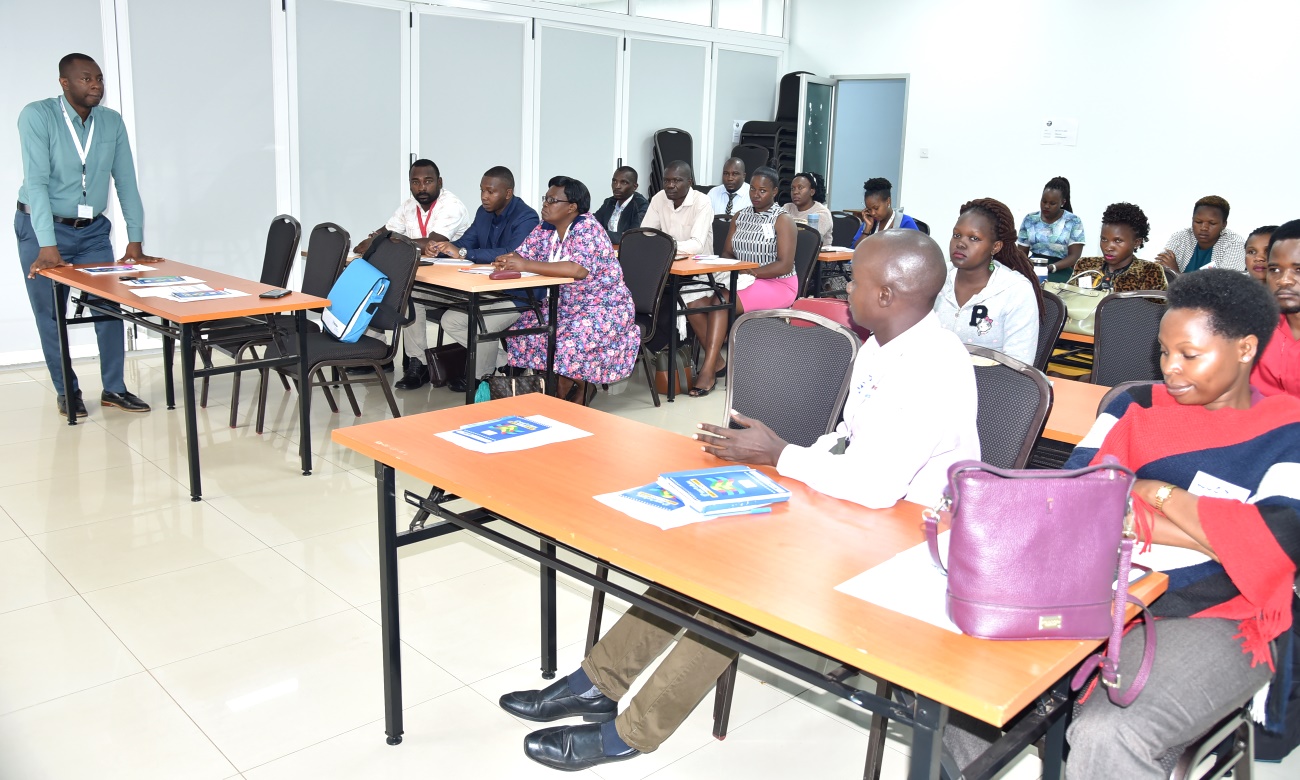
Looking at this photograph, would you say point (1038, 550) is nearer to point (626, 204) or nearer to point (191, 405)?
point (191, 405)

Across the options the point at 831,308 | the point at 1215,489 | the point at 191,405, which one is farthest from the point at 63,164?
the point at 1215,489

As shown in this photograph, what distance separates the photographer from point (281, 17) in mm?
7117

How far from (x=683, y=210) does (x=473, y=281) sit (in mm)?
2655

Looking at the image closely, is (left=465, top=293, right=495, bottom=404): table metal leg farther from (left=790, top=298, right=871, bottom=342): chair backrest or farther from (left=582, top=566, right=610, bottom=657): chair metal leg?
(left=582, top=566, right=610, bottom=657): chair metal leg

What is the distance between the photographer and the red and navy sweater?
5.41ft

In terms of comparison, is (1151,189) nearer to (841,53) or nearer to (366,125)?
(841,53)

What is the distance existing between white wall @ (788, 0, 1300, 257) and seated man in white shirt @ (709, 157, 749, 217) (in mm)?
2532

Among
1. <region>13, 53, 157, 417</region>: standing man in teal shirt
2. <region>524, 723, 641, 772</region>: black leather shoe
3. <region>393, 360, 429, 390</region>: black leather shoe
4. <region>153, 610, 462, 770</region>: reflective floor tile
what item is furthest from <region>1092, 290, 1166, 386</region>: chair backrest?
<region>13, 53, 157, 417</region>: standing man in teal shirt

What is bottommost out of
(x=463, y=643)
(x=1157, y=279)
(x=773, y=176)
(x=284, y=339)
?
(x=463, y=643)

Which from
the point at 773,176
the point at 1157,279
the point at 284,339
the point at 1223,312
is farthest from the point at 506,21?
the point at 1223,312

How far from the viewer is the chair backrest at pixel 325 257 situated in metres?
4.83

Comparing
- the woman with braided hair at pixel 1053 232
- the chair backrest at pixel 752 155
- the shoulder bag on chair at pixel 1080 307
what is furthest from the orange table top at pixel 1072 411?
the chair backrest at pixel 752 155

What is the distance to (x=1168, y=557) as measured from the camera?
1.75 meters

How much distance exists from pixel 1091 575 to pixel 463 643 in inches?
77.9
